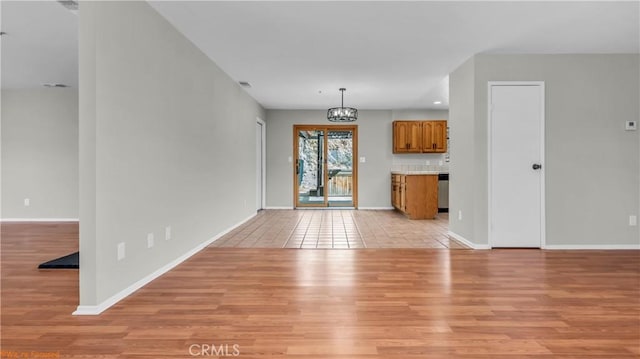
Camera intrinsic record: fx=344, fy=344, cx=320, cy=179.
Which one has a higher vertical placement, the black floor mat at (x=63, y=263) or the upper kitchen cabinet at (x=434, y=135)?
the upper kitchen cabinet at (x=434, y=135)

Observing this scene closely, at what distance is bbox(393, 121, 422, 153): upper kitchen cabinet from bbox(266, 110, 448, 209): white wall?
238 millimetres

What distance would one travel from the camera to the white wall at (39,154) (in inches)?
245

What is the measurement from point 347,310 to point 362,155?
6099 mm

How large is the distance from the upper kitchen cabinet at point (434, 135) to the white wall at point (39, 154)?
7.05m

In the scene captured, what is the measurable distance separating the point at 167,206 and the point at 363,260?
1.99 meters

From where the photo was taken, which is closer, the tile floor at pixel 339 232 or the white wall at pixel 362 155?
the tile floor at pixel 339 232

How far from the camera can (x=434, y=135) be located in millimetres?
7883

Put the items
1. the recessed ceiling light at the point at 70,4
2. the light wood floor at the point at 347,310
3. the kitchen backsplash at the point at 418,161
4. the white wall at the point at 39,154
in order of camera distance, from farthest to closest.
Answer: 1. the kitchen backsplash at the point at 418,161
2. the white wall at the point at 39,154
3. the recessed ceiling light at the point at 70,4
4. the light wood floor at the point at 347,310

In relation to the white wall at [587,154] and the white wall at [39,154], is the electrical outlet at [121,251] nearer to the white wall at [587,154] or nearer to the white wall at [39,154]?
the white wall at [587,154]

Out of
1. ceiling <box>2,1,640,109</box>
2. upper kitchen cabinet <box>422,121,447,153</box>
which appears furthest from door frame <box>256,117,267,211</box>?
upper kitchen cabinet <box>422,121,447,153</box>

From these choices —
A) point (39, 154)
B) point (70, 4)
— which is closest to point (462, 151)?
point (70, 4)

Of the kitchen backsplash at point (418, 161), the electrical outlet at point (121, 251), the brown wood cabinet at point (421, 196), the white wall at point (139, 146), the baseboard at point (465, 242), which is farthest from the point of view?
the kitchen backsplash at point (418, 161)

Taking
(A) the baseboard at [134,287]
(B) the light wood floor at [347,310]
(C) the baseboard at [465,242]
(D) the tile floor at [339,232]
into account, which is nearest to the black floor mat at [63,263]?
(B) the light wood floor at [347,310]

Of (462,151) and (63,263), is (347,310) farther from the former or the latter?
(462,151)
